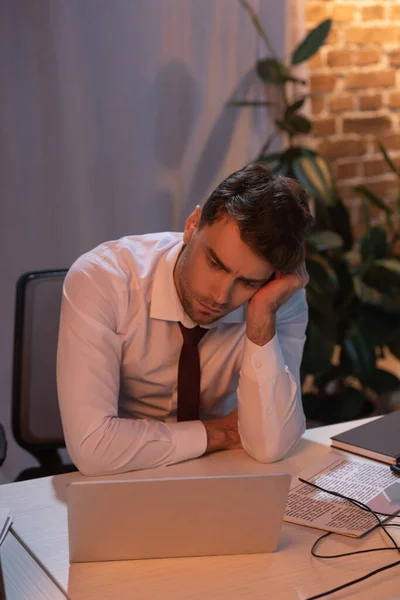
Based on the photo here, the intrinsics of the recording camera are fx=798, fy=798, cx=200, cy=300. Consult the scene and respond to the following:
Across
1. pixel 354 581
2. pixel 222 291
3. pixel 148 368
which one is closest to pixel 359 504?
pixel 354 581

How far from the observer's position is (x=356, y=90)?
3914 mm

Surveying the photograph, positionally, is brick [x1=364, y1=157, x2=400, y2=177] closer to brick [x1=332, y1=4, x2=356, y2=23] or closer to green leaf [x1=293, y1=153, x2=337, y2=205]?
brick [x1=332, y1=4, x2=356, y2=23]

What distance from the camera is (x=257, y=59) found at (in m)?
3.34

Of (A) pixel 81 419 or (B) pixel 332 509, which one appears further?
(A) pixel 81 419

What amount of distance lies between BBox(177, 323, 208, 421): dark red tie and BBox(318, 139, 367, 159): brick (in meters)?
2.32

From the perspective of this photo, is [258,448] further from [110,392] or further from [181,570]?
[181,570]

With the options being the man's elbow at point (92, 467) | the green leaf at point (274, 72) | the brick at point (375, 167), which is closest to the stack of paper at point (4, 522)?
the man's elbow at point (92, 467)

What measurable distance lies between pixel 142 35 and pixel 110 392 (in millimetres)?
1816

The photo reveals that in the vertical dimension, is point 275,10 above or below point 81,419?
above

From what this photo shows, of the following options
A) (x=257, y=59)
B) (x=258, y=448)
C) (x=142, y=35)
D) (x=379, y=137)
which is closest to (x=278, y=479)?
(x=258, y=448)

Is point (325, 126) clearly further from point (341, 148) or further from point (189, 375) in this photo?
point (189, 375)

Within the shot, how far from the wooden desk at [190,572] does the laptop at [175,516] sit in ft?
0.07

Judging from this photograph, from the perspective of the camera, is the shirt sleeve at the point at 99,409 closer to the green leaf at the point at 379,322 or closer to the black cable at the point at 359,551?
the black cable at the point at 359,551

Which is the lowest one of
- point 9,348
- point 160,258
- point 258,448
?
point 9,348
